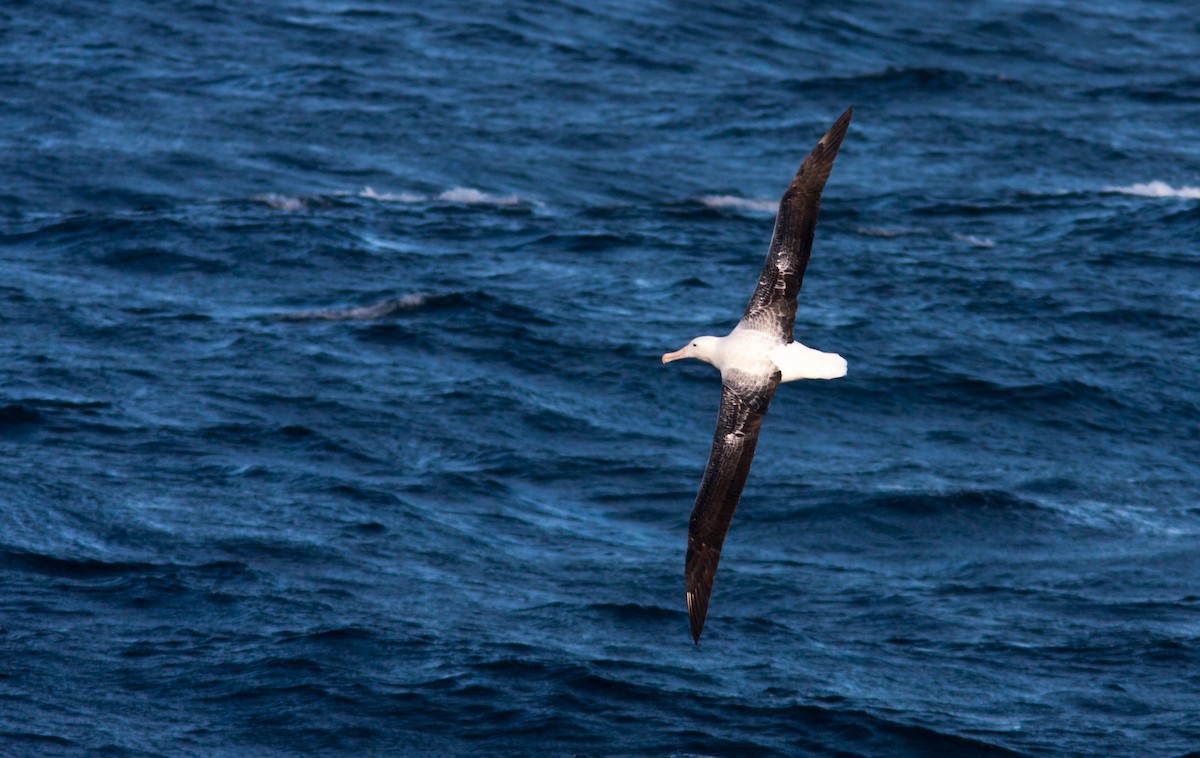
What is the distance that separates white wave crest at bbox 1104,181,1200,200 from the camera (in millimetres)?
29406

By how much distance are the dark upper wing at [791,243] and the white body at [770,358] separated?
100mm

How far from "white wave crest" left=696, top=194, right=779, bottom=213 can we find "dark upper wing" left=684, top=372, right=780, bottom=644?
15.6 meters

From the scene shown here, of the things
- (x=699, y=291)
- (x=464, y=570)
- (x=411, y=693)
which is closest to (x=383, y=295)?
(x=699, y=291)

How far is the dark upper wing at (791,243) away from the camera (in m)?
12.5

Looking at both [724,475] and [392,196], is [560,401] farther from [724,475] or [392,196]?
[724,475]

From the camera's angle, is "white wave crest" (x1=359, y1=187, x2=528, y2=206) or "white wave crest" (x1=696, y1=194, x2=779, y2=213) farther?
"white wave crest" (x1=696, y1=194, x2=779, y2=213)

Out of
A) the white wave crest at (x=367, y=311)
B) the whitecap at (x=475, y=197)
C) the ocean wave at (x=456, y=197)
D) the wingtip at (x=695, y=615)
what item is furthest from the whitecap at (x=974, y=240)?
the wingtip at (x=695, y=615)

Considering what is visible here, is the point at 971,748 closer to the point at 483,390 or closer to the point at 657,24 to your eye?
the point at 483,390

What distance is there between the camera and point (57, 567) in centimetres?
1855

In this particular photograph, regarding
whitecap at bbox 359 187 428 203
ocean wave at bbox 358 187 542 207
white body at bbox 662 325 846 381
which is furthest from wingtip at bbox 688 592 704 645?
whitecap at bbox 359 187 428 203

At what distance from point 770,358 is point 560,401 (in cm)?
985

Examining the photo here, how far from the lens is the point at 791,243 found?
41.4 ft

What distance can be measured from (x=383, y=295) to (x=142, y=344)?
11.5 ft

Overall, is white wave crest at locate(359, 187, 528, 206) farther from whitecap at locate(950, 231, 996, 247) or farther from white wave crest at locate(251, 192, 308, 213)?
whitecap at locate(950, 231, 996, 247)
